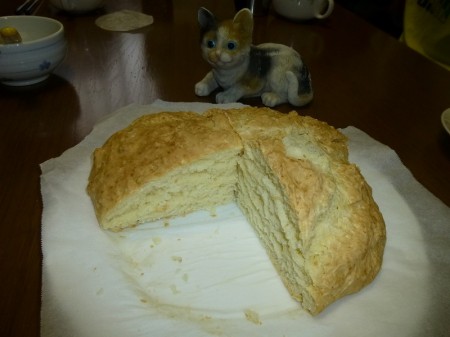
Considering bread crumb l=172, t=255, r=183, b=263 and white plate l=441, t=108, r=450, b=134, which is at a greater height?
white plate l=441, t=108, r=450, b=134

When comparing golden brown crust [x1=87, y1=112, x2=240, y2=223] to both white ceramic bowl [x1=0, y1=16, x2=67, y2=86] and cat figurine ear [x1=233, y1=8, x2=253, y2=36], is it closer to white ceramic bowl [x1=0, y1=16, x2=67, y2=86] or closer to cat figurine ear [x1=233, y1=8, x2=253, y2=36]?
cat figurine ear [x1=233, y1=8, x2=253, y2=36]

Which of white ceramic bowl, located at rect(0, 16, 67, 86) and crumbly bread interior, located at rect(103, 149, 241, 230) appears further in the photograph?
white ceramic bowl, located at rect(0, 16, 67, 86)

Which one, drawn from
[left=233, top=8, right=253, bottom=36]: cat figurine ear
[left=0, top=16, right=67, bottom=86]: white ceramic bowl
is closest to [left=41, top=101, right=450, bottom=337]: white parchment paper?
[left=0, top=16, right=67, bottom=86]: white ceramic bowl

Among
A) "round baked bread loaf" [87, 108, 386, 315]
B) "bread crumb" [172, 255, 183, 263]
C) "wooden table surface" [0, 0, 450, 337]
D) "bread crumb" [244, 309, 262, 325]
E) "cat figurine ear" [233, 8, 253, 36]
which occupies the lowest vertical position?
"bread crumb" [172, 255, 183, 263]

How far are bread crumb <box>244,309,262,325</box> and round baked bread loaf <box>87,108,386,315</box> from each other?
203mm

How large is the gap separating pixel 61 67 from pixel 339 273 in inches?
103

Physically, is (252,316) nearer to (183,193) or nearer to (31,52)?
(183,193)

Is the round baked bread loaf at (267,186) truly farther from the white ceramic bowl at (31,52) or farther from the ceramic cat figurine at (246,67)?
the white ceramic bowl at (31,52)

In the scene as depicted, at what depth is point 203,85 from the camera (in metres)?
2.57

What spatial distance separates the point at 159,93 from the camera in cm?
269

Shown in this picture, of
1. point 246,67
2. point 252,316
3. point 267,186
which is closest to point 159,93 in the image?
point 246,67

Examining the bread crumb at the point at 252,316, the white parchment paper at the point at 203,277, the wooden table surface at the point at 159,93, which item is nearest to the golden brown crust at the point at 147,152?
the white parchment paper at the point at 203,277

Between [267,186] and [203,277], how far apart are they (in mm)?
502

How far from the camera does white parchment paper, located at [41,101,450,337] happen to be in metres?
1.32
